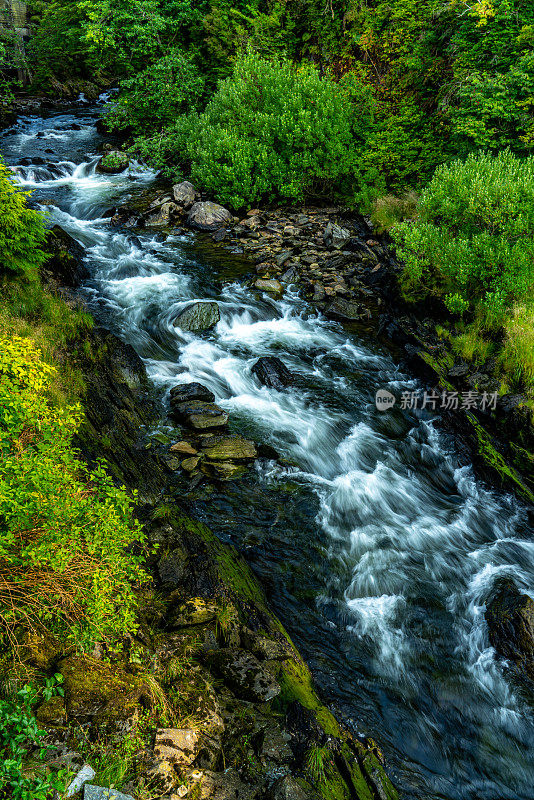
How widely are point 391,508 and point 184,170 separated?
2228 cm

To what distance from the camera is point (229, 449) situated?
32.8 ft

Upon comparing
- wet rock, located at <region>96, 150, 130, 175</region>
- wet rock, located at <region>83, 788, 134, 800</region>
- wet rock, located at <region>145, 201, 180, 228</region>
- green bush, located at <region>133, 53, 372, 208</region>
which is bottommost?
wet rock, located at <region>83, 788, 134, 800</region>

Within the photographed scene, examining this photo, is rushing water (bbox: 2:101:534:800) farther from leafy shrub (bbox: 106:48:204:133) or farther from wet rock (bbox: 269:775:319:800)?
leafy shrub (bbox: 106:48:204:133)

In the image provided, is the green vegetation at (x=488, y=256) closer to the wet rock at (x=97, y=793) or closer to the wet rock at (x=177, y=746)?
the wet rock at (x=177, y=746)

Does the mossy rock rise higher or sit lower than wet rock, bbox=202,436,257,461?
higher

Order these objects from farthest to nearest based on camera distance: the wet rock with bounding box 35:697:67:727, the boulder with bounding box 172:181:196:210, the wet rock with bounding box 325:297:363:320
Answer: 1. the boulder with bounding box 172:181:196:210
2. the wet rock with bounding box 325:297:363:320
3. the wet rock with bounding box 35:697:67:727

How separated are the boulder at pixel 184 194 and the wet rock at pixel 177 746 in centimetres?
A: 2154

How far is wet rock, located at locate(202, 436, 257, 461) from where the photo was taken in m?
9.84

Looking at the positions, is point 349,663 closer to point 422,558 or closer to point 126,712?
point 422,558

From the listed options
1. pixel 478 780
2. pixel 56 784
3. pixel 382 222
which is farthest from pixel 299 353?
pixel 56 784

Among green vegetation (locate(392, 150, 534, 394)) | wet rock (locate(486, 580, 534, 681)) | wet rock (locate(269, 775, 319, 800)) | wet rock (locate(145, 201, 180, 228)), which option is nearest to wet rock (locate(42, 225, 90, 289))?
wet rock (locate(145, 201, 180, 228))

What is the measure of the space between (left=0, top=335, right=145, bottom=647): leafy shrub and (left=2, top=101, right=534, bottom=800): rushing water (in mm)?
3817

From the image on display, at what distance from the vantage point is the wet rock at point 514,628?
6.78 m

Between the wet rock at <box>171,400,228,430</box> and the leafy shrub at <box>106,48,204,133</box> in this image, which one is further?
the leafy shrub at <box>106,48,204,133</box>
